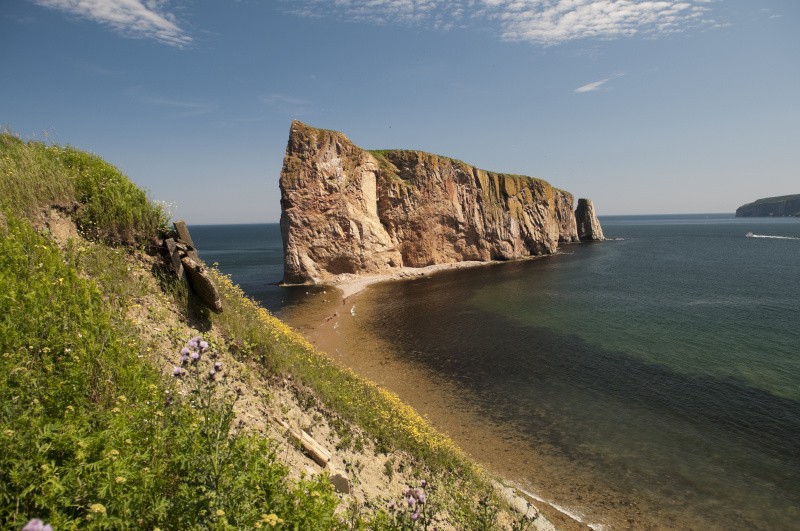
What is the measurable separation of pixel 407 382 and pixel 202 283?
37.4ft

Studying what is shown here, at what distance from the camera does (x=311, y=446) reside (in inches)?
240

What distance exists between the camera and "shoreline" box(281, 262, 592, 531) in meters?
9.43

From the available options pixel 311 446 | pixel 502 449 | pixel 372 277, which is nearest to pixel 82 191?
pixel 311 446

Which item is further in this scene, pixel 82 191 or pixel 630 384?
pixel 630 384

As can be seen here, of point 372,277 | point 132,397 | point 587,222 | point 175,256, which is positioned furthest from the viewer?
point 587,222

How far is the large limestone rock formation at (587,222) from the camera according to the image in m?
107

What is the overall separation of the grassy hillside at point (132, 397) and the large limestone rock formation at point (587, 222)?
11343 centimetres

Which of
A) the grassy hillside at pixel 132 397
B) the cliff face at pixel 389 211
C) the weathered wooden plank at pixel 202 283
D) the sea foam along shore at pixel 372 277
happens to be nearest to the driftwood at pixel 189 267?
the weathered wooden plank at pixel 202 283

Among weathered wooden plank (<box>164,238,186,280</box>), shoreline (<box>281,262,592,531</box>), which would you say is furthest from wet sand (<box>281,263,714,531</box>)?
weathered wooden plank (<box>164,238,186,280</box>)

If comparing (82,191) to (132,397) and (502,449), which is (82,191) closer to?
(132,397)

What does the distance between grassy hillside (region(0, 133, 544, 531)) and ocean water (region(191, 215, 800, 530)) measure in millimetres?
4844

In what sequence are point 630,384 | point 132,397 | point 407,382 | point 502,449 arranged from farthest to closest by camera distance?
point 407,382 → point 630,384 → point 502,449 → point 132,397

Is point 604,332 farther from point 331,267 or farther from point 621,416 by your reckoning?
point 331,267

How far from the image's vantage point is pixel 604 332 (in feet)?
75.2
